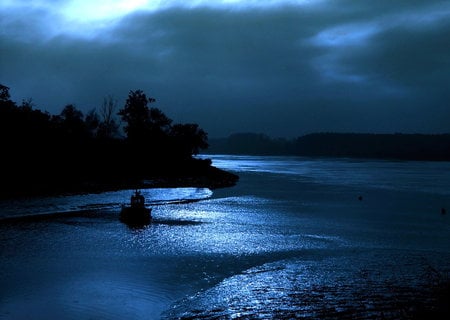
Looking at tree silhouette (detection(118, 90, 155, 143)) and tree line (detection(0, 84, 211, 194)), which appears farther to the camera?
tree silhouette (detection(118, 90, 155, 143))

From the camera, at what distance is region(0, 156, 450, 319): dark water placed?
2120 cm

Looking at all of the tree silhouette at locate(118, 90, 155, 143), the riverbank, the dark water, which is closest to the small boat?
the dark water

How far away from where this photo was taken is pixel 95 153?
107 metres

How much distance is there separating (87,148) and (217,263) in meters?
83.6

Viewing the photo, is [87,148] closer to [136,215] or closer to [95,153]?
[95,153]

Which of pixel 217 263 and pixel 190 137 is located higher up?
pixel 190 137

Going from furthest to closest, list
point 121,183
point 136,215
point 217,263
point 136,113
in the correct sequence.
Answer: point 136,113
point 121,183
point 136,215
point 217,263

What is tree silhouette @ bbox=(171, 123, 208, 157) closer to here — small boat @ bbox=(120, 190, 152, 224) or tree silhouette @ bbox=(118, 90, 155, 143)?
tree silhouette @ bbox=(118, 90, 155, 143)

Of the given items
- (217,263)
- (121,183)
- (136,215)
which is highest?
(121,183)

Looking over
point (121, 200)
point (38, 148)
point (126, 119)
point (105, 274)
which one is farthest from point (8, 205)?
point (126, 119)

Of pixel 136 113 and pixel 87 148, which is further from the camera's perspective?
pixel 136 113

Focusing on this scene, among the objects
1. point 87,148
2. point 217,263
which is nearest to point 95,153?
point 87,148

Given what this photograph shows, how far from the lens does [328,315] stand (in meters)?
19.5

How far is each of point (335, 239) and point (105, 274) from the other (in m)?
23.0
